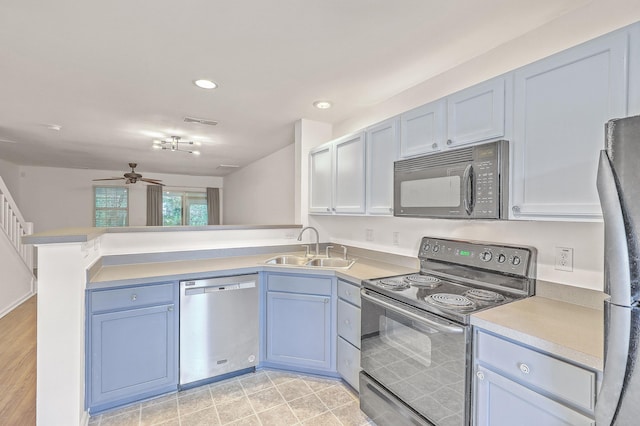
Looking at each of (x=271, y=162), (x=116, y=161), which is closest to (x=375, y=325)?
(x=271, y=162)

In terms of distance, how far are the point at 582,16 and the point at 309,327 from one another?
98.4 inches

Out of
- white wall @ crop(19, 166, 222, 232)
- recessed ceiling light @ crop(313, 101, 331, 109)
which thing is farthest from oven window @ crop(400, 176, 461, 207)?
white wall @ crop(19, 166, 222, 232)

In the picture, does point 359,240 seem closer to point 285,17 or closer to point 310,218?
point 310,218

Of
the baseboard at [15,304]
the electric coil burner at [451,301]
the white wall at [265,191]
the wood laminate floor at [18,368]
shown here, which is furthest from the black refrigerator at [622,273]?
the baseboard at [15,304]

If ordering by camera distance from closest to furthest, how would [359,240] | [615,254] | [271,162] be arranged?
[615,254] → [359,240] → [271,162]

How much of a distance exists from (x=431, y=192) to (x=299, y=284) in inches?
48.3

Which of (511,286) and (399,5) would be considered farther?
(511,286)

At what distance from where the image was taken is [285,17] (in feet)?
5.27

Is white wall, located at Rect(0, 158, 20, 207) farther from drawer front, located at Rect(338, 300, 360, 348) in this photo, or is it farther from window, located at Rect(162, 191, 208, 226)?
drawer front, located at Rect(338, 300, 360, 348)

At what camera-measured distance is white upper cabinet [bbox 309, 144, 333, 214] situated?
2947mm

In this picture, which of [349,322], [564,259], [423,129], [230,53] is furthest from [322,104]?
[564,259]

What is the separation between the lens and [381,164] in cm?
235

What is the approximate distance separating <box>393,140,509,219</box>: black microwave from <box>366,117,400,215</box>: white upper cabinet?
136 mm

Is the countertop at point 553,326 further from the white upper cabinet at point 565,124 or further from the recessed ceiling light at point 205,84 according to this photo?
the recessed ceiling light at point 205,84
